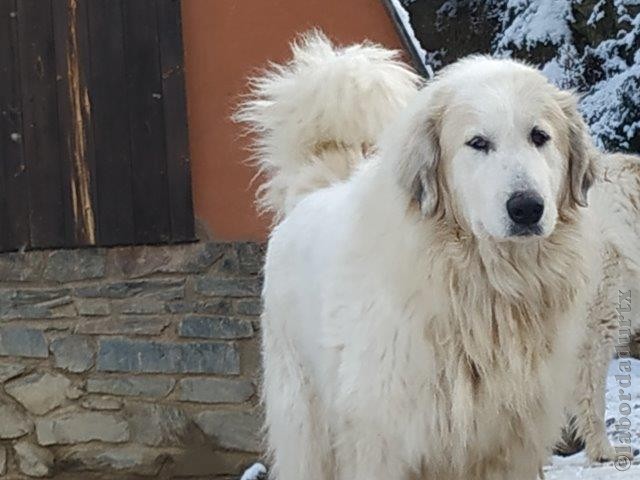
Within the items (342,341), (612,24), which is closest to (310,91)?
(342,341)

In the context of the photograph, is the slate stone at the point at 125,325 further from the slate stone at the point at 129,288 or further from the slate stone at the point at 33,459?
the slate stone at the point at 33,459

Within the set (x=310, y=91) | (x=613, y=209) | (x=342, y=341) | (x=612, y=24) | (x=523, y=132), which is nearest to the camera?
(x=523, y=132)

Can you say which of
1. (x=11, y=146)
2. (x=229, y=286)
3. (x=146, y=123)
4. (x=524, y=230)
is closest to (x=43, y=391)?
(x=229, y=286)

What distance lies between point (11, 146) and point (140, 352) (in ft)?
4.46

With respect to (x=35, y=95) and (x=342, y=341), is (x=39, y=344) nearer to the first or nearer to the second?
Answer: (x=35, y=95)

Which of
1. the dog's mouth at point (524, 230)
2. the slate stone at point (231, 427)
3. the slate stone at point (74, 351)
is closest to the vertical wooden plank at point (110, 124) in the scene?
the slate stone at point (74, 351)

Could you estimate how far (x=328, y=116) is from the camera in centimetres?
420

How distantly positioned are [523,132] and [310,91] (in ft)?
4.55

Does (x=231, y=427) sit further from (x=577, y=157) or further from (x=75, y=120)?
(x=577, y=157)

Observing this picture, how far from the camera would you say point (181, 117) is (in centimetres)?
650

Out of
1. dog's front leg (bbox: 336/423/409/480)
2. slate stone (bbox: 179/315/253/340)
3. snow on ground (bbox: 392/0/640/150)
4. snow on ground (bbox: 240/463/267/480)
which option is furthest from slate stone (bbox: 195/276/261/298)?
dog's front leg (bbox: 336/423/409/480)

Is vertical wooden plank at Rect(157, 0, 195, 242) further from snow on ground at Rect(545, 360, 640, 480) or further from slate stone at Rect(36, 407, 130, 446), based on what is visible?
snow on ground at Rect(545, 360, 640, 480)

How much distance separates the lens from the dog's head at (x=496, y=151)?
294 cm

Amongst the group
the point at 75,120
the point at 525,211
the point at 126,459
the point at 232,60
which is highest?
the point at 232,60
